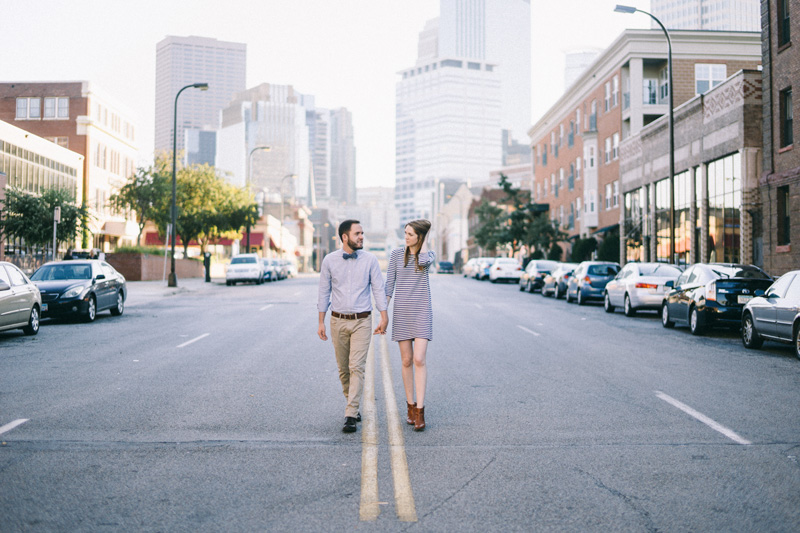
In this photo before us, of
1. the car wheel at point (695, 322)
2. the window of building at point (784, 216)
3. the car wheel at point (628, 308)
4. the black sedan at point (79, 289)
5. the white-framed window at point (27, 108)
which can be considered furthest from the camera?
the white-framed window at point (27, 108)

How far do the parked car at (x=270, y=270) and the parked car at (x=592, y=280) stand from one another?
24.9m

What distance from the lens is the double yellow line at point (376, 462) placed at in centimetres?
480

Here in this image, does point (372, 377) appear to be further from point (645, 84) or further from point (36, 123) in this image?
point (36, 123)

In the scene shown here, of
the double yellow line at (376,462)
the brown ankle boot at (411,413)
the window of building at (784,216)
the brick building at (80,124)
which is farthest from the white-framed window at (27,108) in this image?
the brown ankle boot at (411,413)

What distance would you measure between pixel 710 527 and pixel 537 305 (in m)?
21.6

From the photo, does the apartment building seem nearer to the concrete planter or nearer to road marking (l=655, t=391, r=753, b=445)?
the concrete planter

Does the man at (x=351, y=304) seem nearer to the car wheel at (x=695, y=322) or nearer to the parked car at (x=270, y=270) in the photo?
the car wheel at (x=695, y=322)

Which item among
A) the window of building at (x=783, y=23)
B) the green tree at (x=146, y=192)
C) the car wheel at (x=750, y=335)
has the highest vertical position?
the window of building at (x=783, y=23)

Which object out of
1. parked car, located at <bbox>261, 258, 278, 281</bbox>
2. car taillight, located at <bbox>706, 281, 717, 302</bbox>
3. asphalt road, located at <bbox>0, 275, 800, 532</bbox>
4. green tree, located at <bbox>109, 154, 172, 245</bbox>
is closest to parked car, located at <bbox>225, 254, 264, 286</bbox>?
parked car, located at <bbox>261, 258, 278, 281</bbox>

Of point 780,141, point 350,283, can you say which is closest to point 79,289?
point 350,283

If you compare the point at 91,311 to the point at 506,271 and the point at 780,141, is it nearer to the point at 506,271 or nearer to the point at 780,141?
the point at 780,141

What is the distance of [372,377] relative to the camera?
10023 mm

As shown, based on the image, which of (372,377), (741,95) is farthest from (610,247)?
(372,377)

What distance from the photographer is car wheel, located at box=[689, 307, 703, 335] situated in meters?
16.1
